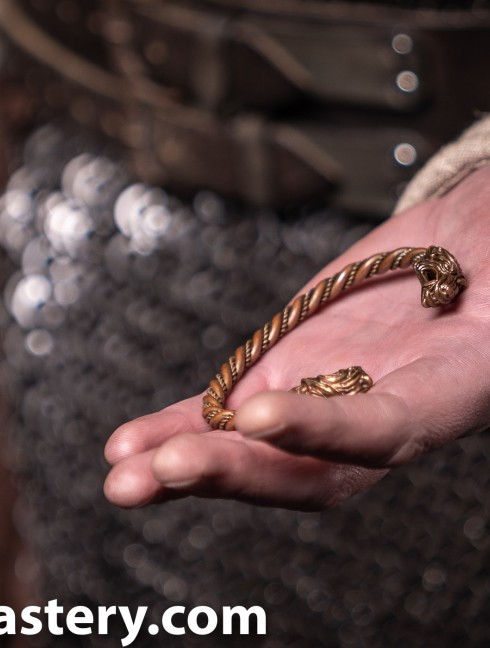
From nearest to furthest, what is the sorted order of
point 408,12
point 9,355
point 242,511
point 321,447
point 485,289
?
point 321,447
point 485,289
point 408,12
point 242,511
point 9,355

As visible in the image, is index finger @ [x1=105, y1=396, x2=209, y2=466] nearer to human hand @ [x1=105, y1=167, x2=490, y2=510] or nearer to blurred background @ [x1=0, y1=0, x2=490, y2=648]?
human hand @ [x1=105, y1=167, x2=490, y2=510]

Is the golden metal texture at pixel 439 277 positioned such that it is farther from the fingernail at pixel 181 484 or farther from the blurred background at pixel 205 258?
the blurred background at pixel 205 258

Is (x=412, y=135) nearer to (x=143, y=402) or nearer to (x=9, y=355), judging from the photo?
(x=143, y=402)

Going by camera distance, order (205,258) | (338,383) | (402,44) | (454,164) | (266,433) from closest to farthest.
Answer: (266,433) < (338,383) < (454,164) < (402,44) < (205,258)

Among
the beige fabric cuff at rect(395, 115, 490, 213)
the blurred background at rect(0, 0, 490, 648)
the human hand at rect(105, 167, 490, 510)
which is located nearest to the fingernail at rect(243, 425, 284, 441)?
the human hand at rect(105, 167, 490, 510)

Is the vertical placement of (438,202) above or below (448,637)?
above

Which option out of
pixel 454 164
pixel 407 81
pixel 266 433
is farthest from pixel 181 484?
pixel 407 81

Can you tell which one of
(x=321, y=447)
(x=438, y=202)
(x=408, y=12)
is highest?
(x=408, y=12)

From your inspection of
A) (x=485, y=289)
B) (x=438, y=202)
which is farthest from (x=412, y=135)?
(x=485, y=289)

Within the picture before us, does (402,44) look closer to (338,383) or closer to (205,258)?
(205,258)
